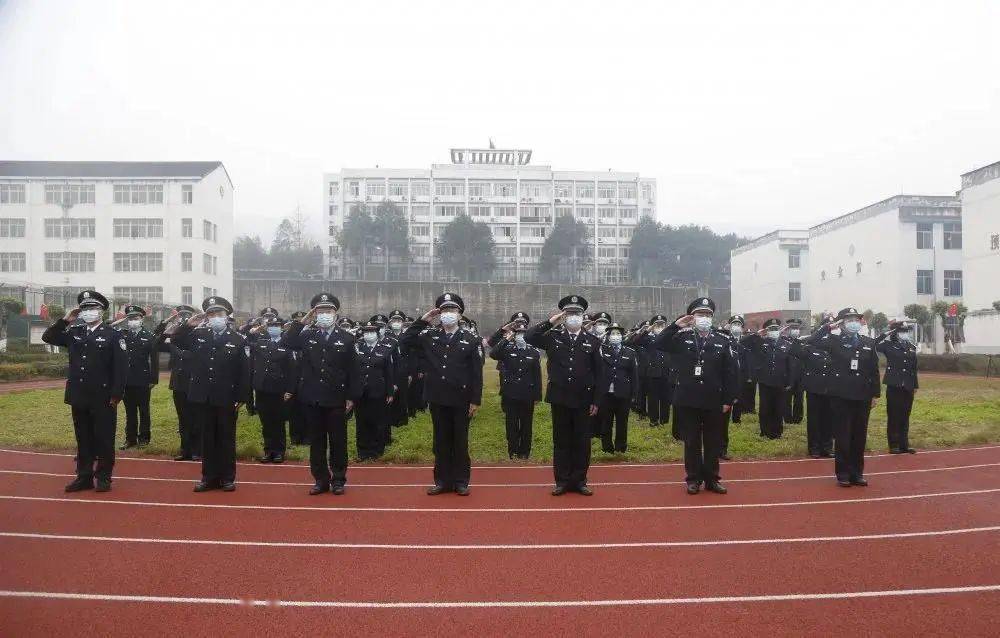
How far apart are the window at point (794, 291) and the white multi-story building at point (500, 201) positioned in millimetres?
19853

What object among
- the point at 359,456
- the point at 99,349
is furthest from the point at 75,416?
the point at 359,456

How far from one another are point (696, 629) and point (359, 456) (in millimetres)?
6430

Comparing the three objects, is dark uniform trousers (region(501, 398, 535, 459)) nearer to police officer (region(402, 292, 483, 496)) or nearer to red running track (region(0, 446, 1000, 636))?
red running track (region(0, 446, 1000, 636))

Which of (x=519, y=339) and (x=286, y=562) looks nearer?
(x=286, y=562)

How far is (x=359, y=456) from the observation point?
9812mm

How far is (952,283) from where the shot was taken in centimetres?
3972

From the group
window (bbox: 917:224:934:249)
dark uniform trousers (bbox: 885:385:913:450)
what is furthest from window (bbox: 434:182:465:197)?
dark uniform trousers (bbox: 885:385:913:450)

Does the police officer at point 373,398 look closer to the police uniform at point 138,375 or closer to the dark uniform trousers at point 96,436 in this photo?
the police uniform at point 138,375

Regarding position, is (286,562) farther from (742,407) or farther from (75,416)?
(742,407)

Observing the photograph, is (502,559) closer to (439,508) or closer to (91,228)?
(439,508)

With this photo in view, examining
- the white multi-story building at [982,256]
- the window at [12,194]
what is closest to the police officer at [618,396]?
the white multi-story building at [982,256]

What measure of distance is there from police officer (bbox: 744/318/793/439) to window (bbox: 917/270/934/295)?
32753 mm

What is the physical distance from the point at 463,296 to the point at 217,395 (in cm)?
4697

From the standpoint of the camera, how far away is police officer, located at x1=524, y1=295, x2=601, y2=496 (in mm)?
7523
